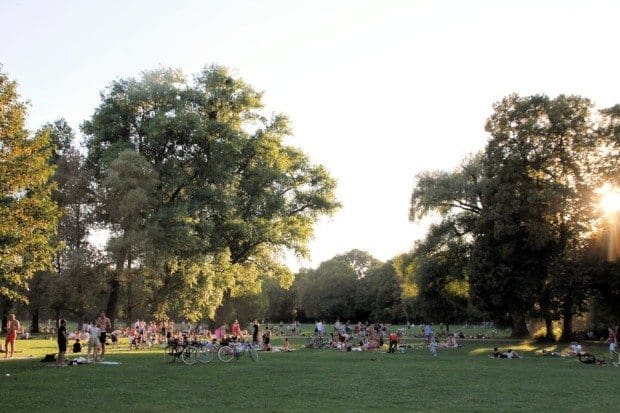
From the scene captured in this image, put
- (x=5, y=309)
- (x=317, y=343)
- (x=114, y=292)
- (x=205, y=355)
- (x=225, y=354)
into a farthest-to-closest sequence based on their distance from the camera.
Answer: (x=5, y=309) < (x=114, y=292) < (x=317, y=343) < (x=225, y=354) < (x=205, y=355)

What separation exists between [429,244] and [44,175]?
100 ft

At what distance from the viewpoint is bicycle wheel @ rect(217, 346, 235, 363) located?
25078mm

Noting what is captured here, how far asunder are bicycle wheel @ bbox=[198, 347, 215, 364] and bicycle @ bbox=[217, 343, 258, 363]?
0.41 meters

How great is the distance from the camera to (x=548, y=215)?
132 ft

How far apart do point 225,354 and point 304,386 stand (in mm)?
9460

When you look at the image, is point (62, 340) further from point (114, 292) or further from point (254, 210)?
point (254, 210)

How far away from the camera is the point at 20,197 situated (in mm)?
27641

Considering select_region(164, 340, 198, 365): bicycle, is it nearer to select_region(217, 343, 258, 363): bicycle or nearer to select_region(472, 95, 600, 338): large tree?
select_region(217, 343, 258, 363): bicycle

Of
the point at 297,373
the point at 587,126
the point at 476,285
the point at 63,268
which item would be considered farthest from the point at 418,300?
the point at 297,373

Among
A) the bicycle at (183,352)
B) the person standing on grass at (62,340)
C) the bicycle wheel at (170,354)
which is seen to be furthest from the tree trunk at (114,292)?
the person standing on grass at (62,340)

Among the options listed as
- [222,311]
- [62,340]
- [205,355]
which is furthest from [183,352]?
[222,311]

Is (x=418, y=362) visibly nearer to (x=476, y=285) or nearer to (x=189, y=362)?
(x=189, y=362)

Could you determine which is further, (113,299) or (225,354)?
(113,299)

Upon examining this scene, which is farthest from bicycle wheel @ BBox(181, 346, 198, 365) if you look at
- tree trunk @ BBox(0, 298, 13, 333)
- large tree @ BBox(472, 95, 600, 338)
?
tree trunk @ BBox(0, 298, 13, 333)
